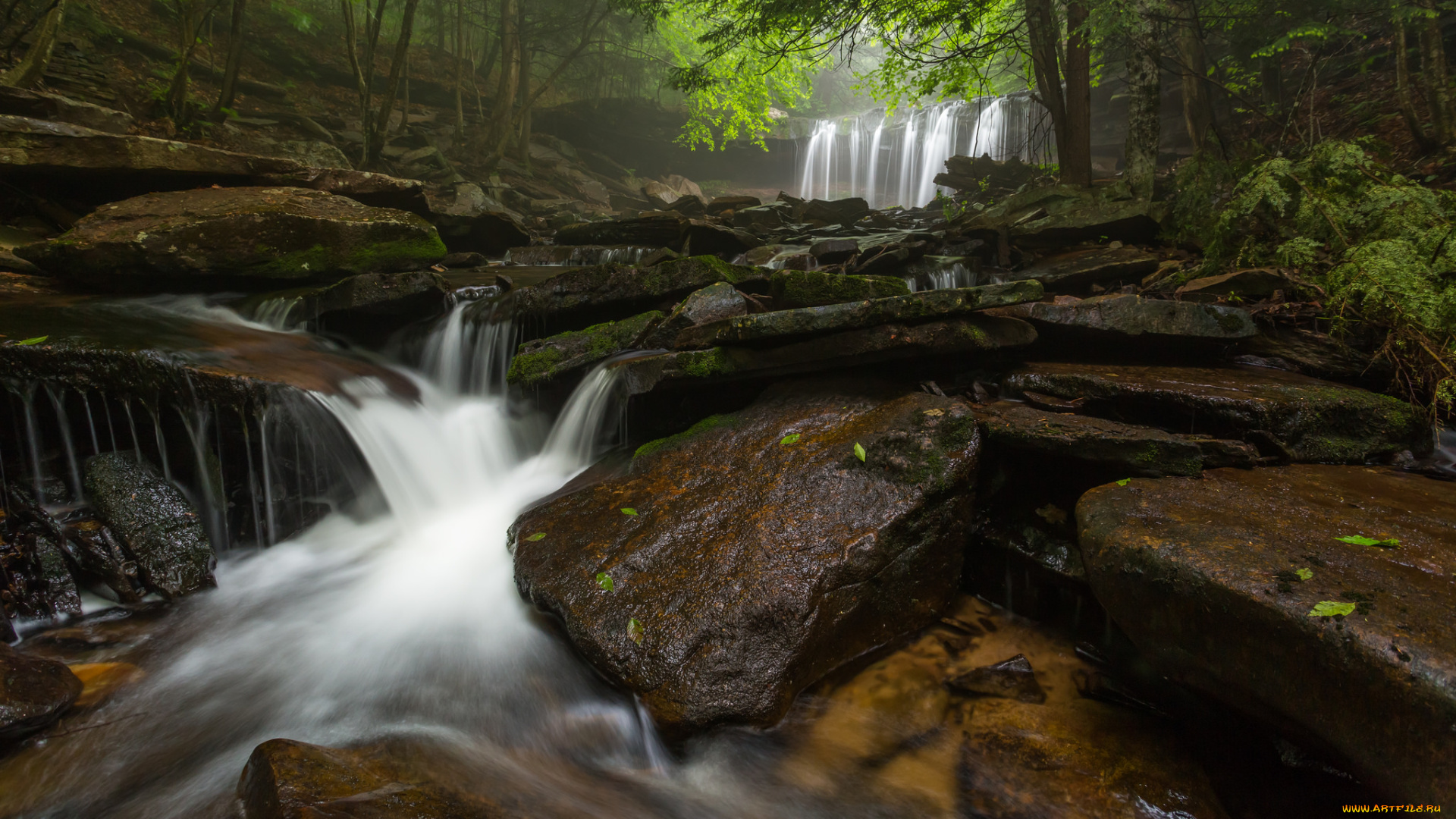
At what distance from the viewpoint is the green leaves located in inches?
89.3

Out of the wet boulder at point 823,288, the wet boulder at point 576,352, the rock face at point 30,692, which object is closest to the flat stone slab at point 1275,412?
the wet boulder at point 823,288

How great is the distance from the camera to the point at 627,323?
18.6ft

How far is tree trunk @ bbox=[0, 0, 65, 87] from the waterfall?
20.4 meters

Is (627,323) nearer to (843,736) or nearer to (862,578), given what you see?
(862,578)

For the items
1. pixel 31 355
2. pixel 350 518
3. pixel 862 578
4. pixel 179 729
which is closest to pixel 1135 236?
pixel 862 578

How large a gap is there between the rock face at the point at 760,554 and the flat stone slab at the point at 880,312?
21.9 inches

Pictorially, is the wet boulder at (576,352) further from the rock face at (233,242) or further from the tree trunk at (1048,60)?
the tree trunk at (1048,60)

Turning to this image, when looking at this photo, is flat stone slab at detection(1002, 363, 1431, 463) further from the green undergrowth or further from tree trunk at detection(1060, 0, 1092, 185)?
tree trunk at detection(1060, 0, 1092, 185)

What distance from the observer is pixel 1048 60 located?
8.90 metres

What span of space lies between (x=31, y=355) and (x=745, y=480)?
197 inches

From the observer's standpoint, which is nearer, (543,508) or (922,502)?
(922,502)

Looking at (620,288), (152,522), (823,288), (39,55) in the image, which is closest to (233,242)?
(152,522)

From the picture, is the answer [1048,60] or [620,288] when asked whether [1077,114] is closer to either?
[1048,60]

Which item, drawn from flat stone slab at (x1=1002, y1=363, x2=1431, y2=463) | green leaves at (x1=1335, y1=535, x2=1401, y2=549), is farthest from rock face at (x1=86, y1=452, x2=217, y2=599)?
green leaves at (x1=1335, y1=535, x2=1401, y2=549)
